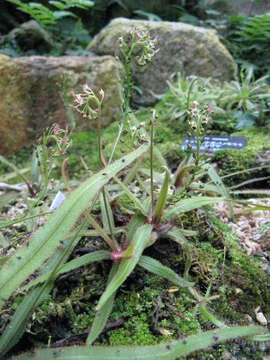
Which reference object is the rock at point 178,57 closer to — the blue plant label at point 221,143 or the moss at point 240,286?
the blue plant label at point 221,143

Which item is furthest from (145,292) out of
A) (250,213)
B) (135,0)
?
(135,0)

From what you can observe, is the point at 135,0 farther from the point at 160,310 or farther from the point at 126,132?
the point at 160,310

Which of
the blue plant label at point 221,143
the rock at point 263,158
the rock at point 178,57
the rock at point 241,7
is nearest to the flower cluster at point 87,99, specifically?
the blue plant label at point 221,143

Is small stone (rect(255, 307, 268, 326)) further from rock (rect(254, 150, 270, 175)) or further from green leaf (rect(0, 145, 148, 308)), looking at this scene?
rock (rect(254, 150, 270, 175))

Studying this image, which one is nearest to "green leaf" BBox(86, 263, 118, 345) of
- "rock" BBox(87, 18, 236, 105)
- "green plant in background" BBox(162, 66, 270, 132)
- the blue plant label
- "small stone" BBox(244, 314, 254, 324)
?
"small stone" BBox(244, 314, 254, 324)

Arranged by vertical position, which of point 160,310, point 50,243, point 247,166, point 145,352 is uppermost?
point 50,243

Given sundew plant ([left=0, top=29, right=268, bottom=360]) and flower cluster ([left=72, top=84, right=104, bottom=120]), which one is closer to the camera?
sundew plant ([left=0, top=29, right=268, bottom=360])
